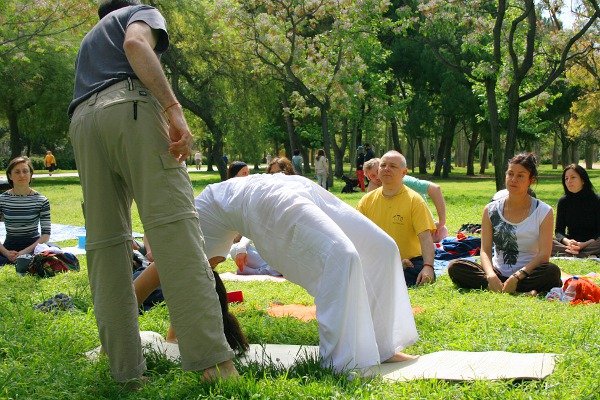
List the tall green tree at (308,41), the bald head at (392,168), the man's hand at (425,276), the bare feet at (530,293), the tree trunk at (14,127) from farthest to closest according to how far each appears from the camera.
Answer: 1. the tree trunk at (14,127)
2. the tall green tree at (308,41)
3. the bald head at (392,168)
4. the man's hand at (425,276)
5. the bare feet at (530,293)

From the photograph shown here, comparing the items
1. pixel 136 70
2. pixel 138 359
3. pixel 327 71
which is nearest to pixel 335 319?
pixel 138 359

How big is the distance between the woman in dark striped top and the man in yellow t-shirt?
3979 millimetres

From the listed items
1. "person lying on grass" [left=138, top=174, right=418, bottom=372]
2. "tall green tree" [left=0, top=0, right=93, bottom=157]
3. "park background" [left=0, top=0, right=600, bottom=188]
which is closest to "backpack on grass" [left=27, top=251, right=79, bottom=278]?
"person lying on grass" [left=138, top=174, right=418, bottom=372]

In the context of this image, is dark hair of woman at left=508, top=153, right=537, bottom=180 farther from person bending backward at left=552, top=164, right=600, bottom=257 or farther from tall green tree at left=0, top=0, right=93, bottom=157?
tall green tree at left=0, top=0, right=93, bottom=157

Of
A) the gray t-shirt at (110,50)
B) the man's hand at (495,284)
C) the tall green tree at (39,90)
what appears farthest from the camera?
the tall green tree at (39,90)

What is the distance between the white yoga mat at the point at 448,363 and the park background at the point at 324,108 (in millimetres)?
76

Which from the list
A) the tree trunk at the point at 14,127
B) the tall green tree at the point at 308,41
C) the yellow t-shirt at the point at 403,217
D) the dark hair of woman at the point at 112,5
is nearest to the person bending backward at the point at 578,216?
the yellow t-shirt at the point at 403,217

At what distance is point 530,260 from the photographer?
5.76 meters

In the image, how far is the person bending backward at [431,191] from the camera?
25.3 feet

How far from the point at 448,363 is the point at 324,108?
69.1ft

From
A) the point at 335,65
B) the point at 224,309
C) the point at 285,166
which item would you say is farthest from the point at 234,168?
the point at 335,65

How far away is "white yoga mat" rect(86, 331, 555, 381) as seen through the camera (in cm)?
301

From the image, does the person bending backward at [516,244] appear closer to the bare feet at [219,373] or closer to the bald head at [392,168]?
the bald head at [392,168]

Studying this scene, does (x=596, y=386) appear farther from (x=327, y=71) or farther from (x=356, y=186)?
(x=327, y=71)
